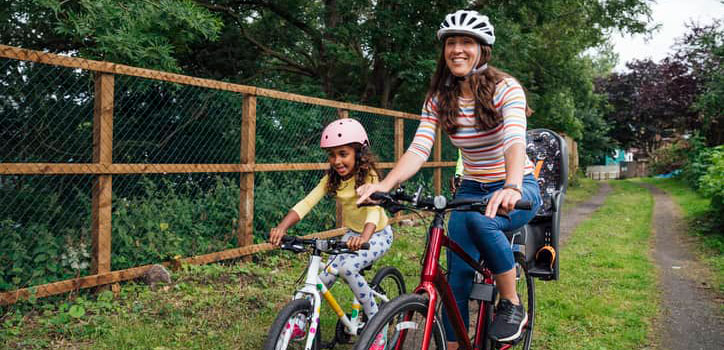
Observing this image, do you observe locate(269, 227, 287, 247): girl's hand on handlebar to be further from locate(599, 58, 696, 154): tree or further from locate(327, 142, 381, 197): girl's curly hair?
locate(599, 58, 696, 154): tree

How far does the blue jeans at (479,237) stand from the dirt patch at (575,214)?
6.72m

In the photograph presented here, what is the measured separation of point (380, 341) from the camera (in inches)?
93.7

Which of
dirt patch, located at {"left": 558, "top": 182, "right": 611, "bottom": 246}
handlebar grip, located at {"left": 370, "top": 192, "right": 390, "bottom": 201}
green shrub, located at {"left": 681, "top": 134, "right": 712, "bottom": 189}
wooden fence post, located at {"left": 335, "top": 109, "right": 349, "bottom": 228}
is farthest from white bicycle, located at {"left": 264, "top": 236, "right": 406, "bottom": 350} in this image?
green shrub, located at {"left": 681, "top": 134, "right": 712, "bottom": 189}

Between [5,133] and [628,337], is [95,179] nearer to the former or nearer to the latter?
[5,133]

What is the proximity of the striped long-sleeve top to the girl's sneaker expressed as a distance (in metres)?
0.97

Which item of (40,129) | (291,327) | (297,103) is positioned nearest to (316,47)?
(297,103)

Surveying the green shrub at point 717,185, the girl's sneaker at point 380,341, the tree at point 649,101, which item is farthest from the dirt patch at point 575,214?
the tree at point 649,101

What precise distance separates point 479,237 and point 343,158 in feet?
4.04

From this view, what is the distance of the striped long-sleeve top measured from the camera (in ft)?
9.23

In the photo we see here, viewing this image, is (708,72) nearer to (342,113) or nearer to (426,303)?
(342,113)

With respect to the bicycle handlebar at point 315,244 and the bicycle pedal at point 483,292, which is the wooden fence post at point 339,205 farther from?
the bicycle pedal at point 483,292

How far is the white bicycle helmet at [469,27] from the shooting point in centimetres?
290

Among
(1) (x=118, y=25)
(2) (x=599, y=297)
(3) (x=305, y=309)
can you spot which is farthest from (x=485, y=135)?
(2) (x=599, y=297)

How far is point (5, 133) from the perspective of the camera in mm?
5129
